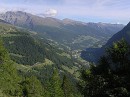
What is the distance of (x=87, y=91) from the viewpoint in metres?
39.1

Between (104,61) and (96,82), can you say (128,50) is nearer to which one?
(104,61)

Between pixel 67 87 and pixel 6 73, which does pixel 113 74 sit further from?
pixel 67 87

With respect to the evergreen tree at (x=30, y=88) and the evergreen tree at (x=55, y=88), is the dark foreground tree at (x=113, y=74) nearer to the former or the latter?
the evergreen tree at (x=55, y=88)

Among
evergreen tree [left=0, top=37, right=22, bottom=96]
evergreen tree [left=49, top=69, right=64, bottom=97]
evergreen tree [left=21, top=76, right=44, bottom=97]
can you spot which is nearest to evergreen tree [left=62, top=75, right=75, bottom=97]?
evergreen tree [left=49, top=69, right=64, bottom=97]

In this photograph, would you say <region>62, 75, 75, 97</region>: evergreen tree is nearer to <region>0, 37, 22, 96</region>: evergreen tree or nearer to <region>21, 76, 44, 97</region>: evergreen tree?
<region>21, 76, 44, 97</region>: evergreen tree

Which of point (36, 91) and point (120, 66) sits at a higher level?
point (120, 66)

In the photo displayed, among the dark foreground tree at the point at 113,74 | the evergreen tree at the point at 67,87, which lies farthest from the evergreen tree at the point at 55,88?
the dark foreground tree at the point at 113,74

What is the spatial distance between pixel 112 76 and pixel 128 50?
3802 mm

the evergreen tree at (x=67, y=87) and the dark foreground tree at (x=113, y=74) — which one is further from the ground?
the dark foreground tree at (x=113, y=74)

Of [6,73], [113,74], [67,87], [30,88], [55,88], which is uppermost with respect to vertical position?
[113,74]

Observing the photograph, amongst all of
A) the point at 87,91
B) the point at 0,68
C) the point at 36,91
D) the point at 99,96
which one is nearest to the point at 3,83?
the point at 0,68

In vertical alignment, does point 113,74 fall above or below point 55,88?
above

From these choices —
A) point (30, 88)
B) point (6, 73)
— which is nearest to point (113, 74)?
point (6, 73)

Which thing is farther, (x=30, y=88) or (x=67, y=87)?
(x=30, y=88)
